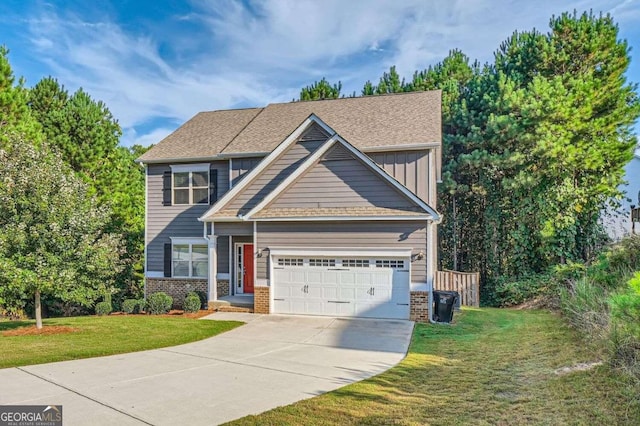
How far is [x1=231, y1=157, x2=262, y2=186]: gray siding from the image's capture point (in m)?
16.4

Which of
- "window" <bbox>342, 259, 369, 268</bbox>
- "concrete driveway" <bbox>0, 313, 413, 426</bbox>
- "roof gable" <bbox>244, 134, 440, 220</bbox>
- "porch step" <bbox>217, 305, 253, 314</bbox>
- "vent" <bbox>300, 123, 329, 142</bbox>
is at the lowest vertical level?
"porch step" <bbox>217, 305, 253, 314</bbox>

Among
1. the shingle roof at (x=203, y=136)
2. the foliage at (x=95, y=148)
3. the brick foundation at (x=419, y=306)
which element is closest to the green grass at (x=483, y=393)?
the brick foundation at (x=419, y=306)

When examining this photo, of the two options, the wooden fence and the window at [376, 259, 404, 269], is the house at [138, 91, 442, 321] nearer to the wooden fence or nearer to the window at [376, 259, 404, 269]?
the window at [376, 259, 404, 269]

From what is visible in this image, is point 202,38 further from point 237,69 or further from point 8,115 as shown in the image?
point 8,115

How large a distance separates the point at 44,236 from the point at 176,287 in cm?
674

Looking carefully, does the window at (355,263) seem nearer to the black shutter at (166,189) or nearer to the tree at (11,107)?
the black shutter at (166,189)

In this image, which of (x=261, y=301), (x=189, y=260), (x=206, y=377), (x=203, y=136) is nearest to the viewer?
(x=206, y=377)

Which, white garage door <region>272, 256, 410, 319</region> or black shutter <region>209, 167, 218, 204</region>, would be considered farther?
black shutter <region>209, 167, 218, 204</region>

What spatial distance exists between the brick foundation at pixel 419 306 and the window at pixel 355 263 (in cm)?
171

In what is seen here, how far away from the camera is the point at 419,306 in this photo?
41.7 feet

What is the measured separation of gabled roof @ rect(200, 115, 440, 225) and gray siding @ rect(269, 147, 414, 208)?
0.07 metres

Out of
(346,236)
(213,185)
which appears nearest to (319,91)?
(213,185)

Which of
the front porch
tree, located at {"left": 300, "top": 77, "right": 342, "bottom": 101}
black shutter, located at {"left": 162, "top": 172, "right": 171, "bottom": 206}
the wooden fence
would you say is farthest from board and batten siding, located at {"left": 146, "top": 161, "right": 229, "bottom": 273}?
tree, located at {"left": 300, "top": 77, "right": 342, "bottom": 101}

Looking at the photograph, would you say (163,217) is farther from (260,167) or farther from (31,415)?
(31,415)
